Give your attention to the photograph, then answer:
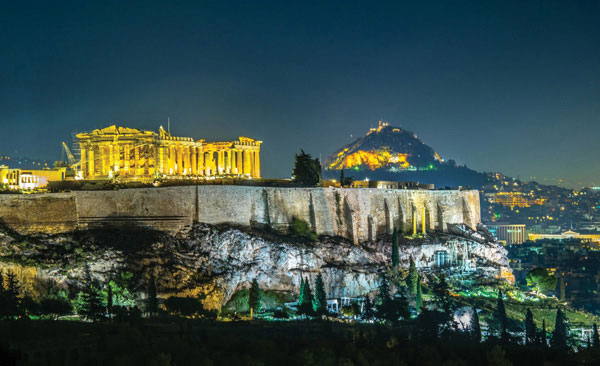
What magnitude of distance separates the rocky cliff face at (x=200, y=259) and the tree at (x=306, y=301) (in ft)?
9.21

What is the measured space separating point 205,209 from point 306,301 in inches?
414

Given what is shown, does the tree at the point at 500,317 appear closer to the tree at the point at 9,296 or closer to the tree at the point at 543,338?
the tree at the point at 543,338

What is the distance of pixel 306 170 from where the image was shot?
7869 cm

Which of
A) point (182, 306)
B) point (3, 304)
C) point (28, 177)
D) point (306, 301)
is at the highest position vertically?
point (28, 177)

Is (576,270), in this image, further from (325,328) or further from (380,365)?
(380,365)

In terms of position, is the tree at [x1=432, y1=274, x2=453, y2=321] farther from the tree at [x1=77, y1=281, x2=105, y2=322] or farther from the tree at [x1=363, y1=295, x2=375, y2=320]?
the tree at [x1=77, y1=281, x2=105, y2=322]

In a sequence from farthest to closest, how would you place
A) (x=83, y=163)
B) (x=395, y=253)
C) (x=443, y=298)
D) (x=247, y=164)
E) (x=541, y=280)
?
(x=247, y=164)
(x=541, y=280)
(x=83, y=163)
(x=395, y=253)
(x=443, y=298)

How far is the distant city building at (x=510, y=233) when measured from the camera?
185 m

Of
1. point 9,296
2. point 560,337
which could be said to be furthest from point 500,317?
point 9,296

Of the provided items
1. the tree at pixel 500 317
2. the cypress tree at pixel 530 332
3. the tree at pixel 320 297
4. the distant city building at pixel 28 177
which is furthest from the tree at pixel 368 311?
the distant city building at pixel 28 177

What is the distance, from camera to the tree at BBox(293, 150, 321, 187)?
78.1m

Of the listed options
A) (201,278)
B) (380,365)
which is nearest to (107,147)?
(201,278)

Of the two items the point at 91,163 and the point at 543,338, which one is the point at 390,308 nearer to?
the point at 543,338

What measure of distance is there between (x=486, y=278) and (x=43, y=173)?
41.8m
